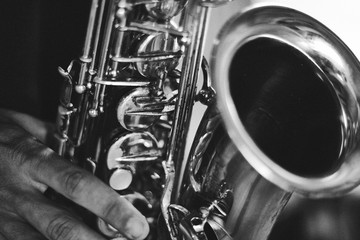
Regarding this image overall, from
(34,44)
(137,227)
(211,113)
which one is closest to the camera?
(137,227)

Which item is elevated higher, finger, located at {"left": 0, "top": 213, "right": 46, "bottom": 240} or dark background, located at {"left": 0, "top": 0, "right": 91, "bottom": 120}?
dark background, located at {"left": 0, "top": 0, "right": 91, "bottom": 120}

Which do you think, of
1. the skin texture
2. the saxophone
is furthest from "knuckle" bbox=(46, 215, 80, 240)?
the saxophone

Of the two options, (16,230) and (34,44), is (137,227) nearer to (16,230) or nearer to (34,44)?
(16,230)

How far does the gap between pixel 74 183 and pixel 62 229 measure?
77 millimetres

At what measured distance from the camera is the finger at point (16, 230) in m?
0.91

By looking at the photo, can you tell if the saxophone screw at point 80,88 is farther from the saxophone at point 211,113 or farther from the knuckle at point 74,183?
the knuckle at point 74,183

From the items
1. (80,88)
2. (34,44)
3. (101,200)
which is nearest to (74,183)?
(101,200)

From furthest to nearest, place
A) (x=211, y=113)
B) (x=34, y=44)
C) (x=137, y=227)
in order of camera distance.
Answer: (x=34, y=44) → (x=211, y=113) → (x=137, y=227)

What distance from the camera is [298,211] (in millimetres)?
1423

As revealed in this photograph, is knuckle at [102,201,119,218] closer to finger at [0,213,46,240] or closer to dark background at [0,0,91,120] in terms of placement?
finger at [0,213,46,240]

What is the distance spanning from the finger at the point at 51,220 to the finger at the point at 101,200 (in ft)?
0.10

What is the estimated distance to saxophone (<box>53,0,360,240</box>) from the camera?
0.94 m

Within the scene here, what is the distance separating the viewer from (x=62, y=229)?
888 millimetres

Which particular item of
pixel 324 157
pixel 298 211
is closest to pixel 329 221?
pixel 298 211
